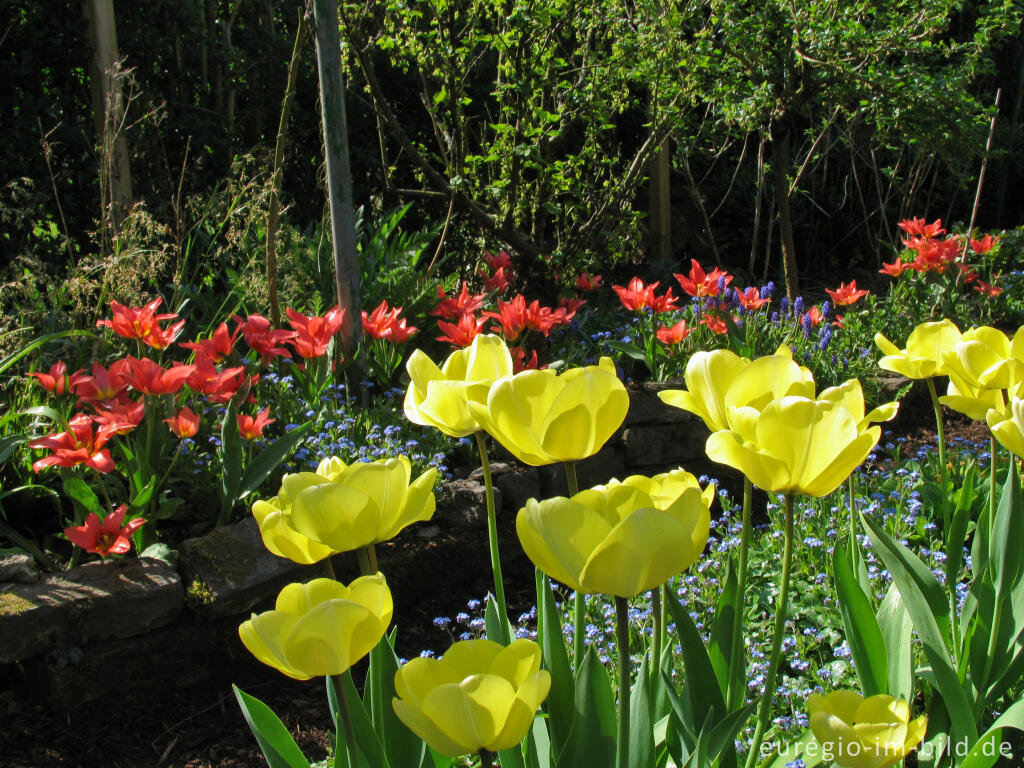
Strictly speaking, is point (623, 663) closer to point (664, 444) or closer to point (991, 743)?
point (991, 743)

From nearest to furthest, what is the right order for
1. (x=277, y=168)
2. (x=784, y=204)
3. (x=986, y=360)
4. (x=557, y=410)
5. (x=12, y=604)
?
1. (x=557, y=410)
2. (x=986, y=360)
3. (x=12, y=604)
4. (x=277, y=168)
5. (x=784, y=204)

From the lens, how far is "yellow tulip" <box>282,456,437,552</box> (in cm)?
75

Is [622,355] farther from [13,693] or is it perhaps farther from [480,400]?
[480,400]

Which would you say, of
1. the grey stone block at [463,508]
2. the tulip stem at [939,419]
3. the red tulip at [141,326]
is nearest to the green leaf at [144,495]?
the red tulip at [141,326]

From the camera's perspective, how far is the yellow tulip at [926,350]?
122cm

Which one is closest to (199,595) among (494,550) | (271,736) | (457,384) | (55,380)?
(55,380)

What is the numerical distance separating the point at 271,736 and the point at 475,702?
397mm

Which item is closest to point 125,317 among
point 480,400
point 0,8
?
point 480,400

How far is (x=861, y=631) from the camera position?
117 centimetres

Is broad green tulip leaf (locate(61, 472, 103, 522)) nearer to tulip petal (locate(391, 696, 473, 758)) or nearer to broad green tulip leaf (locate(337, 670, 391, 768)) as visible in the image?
broad green tulip leaf (locate(337, 670, 391, 768))

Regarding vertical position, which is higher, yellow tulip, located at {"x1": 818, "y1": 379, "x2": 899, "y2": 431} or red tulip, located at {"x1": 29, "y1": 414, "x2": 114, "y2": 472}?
yellow tulip, located at {"x1": 818, "y1": 379, "x2": 899, "y2": 431}

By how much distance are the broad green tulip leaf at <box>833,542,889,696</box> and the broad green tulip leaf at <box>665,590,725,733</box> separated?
276mm

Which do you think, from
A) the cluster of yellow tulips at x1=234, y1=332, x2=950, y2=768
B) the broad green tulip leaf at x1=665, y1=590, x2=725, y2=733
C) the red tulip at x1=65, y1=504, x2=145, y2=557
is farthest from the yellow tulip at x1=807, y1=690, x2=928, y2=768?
the red tulip at x1=65, y1=504, x2=145, y2=557

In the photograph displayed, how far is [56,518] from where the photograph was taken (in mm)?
2395
